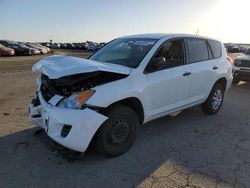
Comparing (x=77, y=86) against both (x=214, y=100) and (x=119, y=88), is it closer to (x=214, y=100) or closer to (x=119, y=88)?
(x=119, y=88)

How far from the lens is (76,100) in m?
3.73

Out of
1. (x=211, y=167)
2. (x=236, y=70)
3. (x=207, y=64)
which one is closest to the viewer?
(x=211, y=167)

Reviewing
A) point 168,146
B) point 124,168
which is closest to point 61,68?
point 124,168

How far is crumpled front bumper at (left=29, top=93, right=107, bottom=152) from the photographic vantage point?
3645mm

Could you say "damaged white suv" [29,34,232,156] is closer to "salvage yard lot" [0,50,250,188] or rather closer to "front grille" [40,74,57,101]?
"front grille" [40,74,57,101]

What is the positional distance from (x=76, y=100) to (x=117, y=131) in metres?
0.81

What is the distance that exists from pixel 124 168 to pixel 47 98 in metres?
1.52

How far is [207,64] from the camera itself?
19.0ft

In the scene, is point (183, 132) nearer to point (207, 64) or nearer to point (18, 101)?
point (207, 64)

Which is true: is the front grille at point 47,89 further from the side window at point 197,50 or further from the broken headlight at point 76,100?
the side window at point 197,50

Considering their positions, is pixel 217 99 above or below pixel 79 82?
below

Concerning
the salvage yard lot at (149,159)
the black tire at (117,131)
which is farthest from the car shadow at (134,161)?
the black tire at (117,131)

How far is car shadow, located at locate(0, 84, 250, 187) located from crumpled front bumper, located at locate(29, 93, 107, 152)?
38 cm

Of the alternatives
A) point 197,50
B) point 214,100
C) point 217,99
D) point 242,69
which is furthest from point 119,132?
point 242,69
